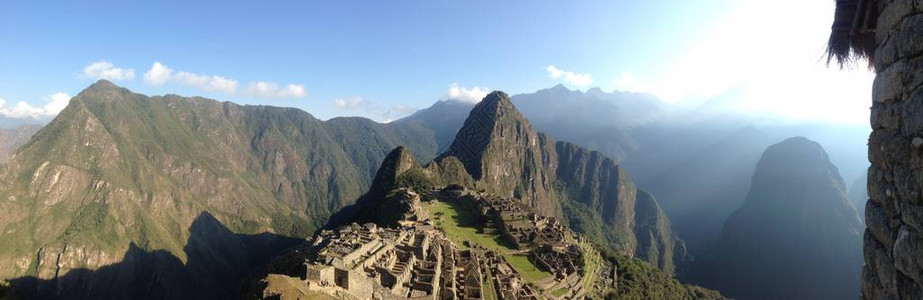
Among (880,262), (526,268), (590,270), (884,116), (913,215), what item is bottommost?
(590,270)

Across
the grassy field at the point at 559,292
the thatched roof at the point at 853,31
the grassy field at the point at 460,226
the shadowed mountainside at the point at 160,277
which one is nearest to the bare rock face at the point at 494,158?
the shadowed mountainside at the point at 160,277

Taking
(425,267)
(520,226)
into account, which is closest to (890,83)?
(425,267)

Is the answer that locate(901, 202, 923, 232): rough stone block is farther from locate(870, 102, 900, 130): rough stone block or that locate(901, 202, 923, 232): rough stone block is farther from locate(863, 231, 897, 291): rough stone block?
locate(870, 102, 900, 130): rough stone block

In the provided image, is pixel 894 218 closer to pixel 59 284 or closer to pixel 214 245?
pixel 59 284

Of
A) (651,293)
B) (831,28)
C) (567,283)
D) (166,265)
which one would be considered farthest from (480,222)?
(166,265)

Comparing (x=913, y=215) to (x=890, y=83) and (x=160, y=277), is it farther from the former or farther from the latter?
(x=160, y=277)

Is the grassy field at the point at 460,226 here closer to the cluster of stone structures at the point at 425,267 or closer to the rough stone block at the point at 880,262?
the cluster of stone structures at the point at 425,267
